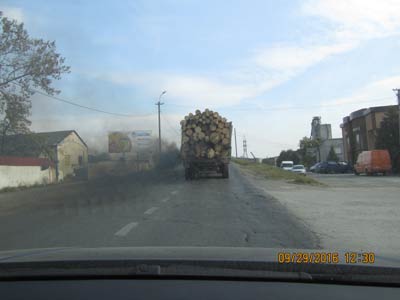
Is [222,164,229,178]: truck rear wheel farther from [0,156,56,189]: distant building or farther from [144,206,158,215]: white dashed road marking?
→ [144,206,158,215]: white dashed road marking

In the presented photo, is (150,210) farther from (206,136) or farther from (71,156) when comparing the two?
(71,156)

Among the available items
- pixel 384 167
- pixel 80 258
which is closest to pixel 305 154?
pixel 384 167

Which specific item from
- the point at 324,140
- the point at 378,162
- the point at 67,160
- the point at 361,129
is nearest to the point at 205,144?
the point at 378,162

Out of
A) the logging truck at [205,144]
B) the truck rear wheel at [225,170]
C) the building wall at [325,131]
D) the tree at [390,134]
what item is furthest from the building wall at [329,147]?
the logging truck at [205,144]

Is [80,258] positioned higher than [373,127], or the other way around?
[373,127]

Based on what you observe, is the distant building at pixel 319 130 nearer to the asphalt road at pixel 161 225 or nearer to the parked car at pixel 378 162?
the parked car at pixel 378 162

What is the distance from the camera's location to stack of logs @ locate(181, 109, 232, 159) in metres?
28.4

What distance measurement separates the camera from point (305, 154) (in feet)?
339

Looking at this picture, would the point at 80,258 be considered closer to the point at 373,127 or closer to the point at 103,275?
the point at 103,275

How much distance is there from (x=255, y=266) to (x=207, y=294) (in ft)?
1.30

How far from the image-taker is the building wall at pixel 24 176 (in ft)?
108

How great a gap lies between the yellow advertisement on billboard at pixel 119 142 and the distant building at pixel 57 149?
3556mm

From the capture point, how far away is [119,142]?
65.4 meters

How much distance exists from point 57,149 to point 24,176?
15450 millimetres
